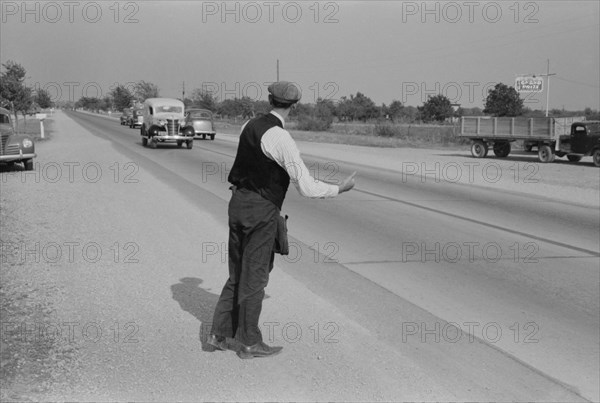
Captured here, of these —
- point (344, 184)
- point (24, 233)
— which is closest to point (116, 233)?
point (24, 233)

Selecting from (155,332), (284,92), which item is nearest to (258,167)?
(284,92)

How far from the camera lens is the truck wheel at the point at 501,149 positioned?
30469 millimetres

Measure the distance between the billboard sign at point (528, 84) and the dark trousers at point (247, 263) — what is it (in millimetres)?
62347

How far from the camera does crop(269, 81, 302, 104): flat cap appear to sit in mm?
4500

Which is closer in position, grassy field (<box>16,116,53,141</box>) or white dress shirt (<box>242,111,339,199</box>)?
white dress shirt (<box>242,111,339,199</box>)

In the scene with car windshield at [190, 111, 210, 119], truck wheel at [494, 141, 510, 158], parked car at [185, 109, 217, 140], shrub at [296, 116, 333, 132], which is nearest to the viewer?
truck wheel at [494, 141, 510, 158]

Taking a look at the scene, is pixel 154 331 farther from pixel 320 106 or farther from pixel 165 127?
pixel 320 106

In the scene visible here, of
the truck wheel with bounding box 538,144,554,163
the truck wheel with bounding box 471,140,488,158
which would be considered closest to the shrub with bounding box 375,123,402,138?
the truck wheel with bounding box 471,140,488,158

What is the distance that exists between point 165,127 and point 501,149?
15686 millimetres

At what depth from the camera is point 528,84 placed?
62344 mm

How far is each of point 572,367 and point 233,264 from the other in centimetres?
273

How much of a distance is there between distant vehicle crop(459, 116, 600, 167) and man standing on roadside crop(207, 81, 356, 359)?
2357 centimetres

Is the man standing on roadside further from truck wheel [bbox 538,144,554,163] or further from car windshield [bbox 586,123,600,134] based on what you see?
truck wheel [bbox 538,144,554,163]

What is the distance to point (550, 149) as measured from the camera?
90.9 ft
